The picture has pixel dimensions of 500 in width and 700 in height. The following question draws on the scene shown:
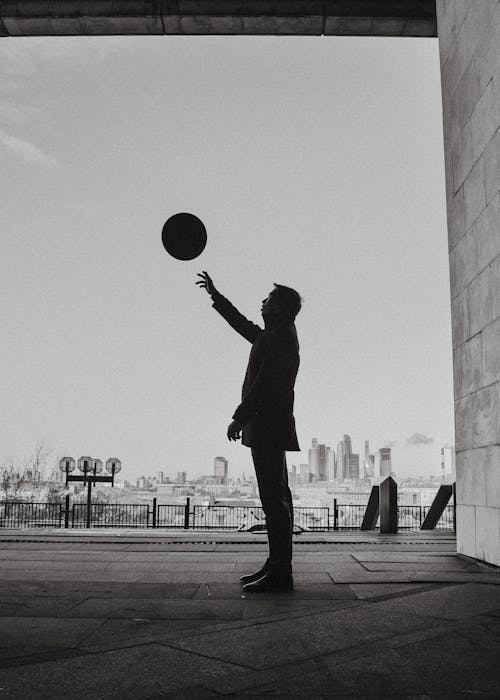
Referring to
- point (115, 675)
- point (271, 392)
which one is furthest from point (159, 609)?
point (271, 392)

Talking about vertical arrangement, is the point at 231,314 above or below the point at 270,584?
above

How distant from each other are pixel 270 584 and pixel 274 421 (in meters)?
1.12

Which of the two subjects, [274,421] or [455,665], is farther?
[274,421]

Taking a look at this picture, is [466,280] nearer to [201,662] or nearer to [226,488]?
[201,662]

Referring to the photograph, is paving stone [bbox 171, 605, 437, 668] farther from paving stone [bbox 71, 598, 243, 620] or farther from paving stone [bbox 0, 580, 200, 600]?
paving stone [bbox 0, 580, 200, 600]

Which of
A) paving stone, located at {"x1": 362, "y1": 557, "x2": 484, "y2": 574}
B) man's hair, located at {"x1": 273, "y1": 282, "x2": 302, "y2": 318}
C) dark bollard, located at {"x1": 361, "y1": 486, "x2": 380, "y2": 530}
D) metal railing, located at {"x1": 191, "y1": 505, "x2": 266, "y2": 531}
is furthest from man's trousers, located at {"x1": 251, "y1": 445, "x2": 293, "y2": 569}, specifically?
metal railing, located at {"x1": 191, "y1": 505, "x2": 266, "y2": 531}

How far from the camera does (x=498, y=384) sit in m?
5.79

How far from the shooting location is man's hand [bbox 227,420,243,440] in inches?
189

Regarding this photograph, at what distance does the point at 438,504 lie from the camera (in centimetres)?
1360

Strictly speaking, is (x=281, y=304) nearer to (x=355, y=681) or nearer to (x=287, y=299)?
(x=287, y=299)

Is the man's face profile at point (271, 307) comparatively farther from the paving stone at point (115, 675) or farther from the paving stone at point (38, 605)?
the paving stone at point (115, 675)

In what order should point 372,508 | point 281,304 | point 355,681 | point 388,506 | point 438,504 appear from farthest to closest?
point 372,508 → point 438,504 → point 388,506 → point 281,304 → point 355,681

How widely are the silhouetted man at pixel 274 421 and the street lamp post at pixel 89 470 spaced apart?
21.0 meters

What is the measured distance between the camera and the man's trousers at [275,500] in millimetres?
4660
